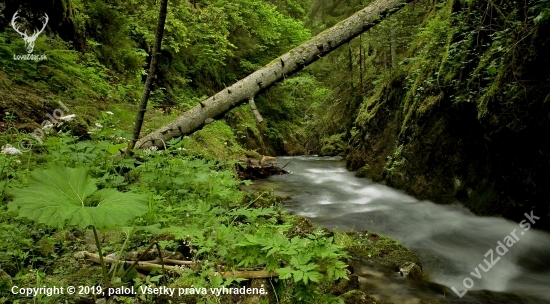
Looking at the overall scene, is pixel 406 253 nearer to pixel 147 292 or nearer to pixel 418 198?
pixel 418 198

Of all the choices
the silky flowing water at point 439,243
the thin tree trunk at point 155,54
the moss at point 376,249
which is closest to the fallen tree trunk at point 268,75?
the thin tree trunk at point 155,54

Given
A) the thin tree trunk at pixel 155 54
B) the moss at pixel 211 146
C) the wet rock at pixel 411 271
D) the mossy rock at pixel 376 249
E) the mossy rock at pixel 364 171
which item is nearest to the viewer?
the thin tree trunk at pixel 155 54

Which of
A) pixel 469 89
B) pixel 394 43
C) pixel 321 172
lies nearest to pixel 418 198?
pixel 469 89

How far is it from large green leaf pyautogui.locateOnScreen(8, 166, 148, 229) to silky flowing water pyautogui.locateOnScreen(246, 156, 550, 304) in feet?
9.06

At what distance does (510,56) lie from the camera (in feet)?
15.1

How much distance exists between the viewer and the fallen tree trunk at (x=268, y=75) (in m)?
6.11

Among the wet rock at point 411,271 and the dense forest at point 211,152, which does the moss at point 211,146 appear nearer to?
the dense forest at point 211,152

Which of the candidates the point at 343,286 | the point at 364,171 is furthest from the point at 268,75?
the point at 343,286

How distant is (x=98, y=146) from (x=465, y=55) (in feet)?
19.1

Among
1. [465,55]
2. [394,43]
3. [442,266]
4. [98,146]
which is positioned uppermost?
[394,43]

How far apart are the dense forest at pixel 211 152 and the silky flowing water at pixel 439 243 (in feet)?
0.33

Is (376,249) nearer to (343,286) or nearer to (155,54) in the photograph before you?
(343,286)

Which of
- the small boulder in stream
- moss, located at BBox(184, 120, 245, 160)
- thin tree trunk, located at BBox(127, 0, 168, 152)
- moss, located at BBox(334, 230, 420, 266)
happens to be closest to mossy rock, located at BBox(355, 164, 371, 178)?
the small boulder in stream

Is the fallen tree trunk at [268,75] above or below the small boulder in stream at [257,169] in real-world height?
above
